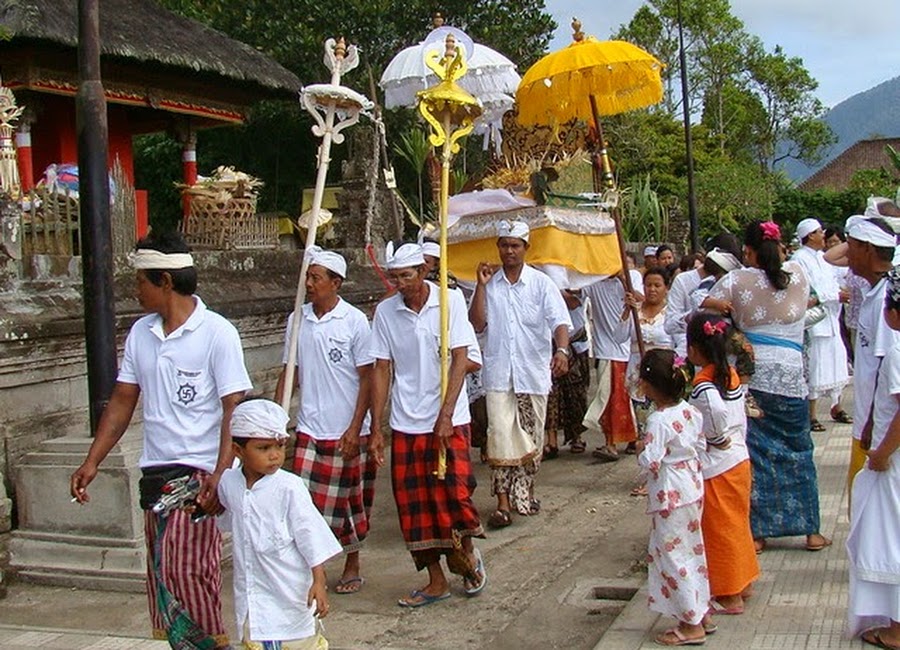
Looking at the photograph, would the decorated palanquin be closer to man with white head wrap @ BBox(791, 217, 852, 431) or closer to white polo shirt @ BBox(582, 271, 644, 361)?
white polo shirt @ BBox(582, 271, 644, 361)

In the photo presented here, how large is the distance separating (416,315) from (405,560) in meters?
1.66

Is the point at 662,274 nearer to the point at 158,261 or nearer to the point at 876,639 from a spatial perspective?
the point at 876,639

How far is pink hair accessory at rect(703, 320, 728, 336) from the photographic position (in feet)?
16.9

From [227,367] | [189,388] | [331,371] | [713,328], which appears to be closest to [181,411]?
[189,388]

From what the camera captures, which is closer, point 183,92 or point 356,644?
point 356,644

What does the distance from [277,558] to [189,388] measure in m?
0.80

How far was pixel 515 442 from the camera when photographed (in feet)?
23.7

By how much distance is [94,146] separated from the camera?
20.3ft

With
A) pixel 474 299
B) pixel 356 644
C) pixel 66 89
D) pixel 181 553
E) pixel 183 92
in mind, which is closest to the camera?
pixel 181 553

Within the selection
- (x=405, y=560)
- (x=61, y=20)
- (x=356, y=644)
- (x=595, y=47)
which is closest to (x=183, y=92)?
(x=61, y=20)

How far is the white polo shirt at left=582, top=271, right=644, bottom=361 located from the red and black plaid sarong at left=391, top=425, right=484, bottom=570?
3.71 m

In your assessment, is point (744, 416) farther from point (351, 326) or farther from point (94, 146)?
point (94, 146)

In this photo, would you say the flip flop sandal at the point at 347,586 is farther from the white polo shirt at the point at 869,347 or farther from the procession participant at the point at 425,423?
the white polo shirt at the point at 869,347

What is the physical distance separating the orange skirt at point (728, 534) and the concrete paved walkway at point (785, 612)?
0.16m
